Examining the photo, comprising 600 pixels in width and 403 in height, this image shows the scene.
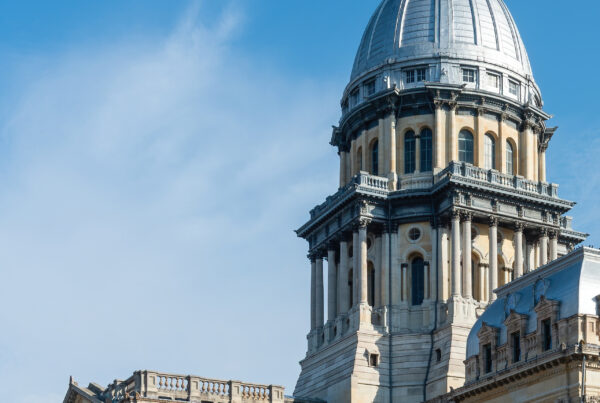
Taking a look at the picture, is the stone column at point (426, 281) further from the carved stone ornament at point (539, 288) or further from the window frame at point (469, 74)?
the carved stone ornament at point (539, 288)

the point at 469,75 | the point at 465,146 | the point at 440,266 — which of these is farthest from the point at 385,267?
the point at 469,75

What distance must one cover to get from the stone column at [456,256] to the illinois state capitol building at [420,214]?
89 mm

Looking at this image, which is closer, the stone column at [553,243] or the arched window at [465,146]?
the stone column at [553,243]

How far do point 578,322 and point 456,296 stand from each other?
25.8 metres

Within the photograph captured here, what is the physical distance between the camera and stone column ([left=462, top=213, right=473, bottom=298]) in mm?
92812

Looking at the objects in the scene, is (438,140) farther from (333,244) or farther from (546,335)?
(546,335)

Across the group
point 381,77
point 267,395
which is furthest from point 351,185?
point 267,395

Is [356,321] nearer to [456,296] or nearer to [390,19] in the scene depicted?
[456,296]

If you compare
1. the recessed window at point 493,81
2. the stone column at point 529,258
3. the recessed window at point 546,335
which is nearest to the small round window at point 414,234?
the stone column at point 529,258

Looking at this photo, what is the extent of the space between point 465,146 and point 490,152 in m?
2.08

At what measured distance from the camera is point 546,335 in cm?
6906

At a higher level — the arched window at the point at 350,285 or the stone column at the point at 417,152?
the stone column at the point at 417,152

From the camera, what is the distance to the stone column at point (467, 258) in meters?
92.8

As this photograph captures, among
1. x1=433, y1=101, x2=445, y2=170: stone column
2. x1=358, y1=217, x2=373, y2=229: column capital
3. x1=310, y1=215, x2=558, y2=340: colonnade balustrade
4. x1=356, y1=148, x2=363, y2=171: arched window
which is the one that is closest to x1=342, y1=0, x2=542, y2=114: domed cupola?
x1=433, y1=101, x2=445, y2=170: stone column
